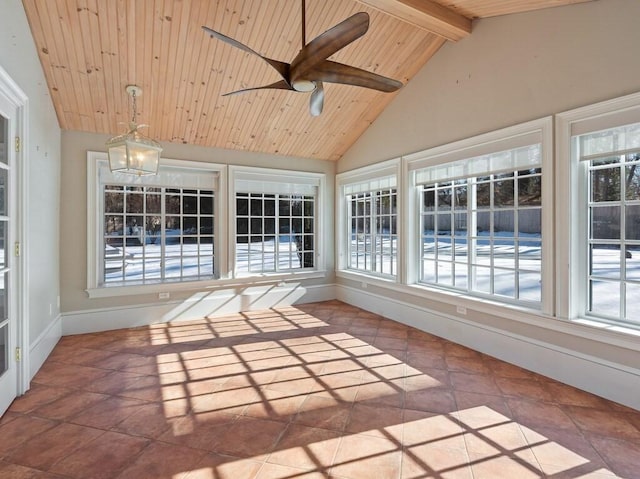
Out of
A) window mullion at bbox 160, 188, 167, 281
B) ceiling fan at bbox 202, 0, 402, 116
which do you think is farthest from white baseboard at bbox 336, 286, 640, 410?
window mullion at bbox 160, 188, 167, 281

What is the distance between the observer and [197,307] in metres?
5.12

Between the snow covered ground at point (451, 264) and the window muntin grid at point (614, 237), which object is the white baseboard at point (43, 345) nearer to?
the snow covered ground at point (451, 264)

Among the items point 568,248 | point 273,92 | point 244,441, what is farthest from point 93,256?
point 568,248

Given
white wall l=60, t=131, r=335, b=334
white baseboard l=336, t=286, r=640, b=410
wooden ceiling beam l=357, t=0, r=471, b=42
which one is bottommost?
white baseboard l=336, t=286, r=640, b=410

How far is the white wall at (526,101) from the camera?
265 centimetres

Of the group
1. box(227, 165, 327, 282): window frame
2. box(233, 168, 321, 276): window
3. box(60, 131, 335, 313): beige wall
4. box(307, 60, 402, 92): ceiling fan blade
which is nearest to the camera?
box(307, 60, 402, 92): ceiling fan blade

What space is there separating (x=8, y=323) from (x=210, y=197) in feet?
10.0

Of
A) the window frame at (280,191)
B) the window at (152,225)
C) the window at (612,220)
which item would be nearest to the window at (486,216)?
the window at (612,220)

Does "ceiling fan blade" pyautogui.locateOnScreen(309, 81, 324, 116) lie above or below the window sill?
above

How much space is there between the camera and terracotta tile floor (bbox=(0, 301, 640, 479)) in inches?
77.4

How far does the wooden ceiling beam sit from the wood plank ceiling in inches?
0.4

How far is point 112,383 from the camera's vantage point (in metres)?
3.01

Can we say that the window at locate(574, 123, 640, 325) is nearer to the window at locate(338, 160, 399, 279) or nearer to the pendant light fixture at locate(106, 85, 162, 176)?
the window at locate(338, 160, 399, 279)

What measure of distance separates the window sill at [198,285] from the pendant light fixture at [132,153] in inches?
72.1
